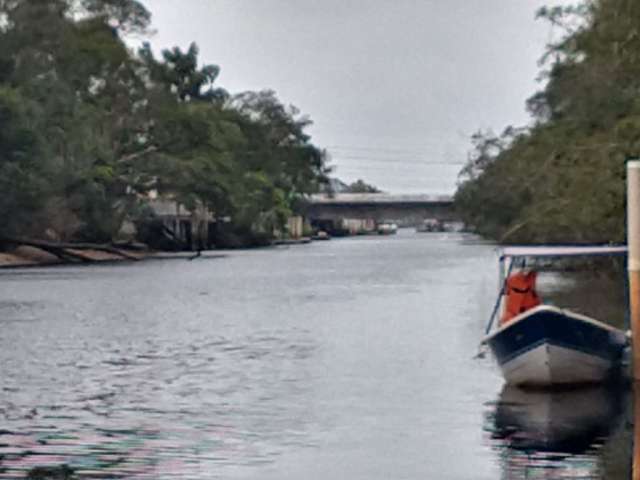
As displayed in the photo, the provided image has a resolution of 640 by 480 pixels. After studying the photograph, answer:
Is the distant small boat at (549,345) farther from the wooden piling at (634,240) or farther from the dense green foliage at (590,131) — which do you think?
the dense green foliage at (590,131)

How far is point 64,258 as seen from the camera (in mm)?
101625

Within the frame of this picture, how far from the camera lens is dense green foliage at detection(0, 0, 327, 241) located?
90688 millimetres

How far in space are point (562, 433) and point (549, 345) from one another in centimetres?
402

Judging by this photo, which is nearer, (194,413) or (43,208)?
(194,413)

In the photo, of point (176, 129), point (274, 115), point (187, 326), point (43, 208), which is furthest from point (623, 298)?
point (274, 115)

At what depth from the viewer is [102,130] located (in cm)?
10812

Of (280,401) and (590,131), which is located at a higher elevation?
(590,131)

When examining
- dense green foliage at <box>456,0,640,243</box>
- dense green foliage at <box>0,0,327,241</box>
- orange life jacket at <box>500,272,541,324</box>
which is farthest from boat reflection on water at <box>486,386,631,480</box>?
dense green foliage at <box>0,0,327,241</box>

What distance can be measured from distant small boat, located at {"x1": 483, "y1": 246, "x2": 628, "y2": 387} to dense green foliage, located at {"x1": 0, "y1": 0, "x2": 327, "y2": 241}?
205ft

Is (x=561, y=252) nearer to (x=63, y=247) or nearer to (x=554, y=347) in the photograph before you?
(x=554, y=347)

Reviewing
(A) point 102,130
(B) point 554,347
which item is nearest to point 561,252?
(B) point 554,347

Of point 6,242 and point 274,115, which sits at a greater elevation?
point 274,115

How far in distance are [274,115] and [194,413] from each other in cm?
14379

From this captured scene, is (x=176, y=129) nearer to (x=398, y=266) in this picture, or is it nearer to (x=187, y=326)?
(x=398, y=266)
